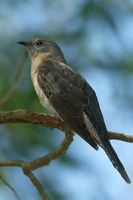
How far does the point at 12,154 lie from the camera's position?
5.80 metres

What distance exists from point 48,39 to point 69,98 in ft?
4.74

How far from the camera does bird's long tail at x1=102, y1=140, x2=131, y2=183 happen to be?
4.23 meters

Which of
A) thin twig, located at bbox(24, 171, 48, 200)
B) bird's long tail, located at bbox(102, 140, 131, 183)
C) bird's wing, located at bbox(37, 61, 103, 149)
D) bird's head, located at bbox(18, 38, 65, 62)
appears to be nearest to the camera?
thin twig, located at bbox(24, 171, 48, 200)

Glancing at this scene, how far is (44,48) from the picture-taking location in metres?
6.96

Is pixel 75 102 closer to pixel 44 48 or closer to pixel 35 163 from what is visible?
pixel 35 163

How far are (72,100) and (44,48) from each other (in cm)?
168

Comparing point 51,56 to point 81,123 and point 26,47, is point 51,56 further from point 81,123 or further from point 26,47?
point 81,123

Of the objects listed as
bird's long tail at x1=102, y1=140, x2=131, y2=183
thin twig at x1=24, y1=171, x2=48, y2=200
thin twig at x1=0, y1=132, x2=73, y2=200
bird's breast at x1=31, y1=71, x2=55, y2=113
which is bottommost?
bird's long tail at x1=102, y1=140, x2=131, y2=183

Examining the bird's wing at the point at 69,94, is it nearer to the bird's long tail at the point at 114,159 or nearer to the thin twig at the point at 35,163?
the bird's long tail at the point at 114,159

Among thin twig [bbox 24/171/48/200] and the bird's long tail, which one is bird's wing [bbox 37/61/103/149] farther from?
thin twig [bbox 24/171/48/200]

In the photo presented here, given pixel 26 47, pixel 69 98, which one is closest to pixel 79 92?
pixel 69 98

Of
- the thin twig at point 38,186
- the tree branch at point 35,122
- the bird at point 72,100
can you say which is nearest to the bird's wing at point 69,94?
the bird at point 72,100

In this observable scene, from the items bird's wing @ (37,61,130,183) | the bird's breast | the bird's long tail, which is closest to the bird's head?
bird's wing @ (37,61,130,183)

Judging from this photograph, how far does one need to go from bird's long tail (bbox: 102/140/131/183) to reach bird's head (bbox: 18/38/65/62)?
2.21 m
